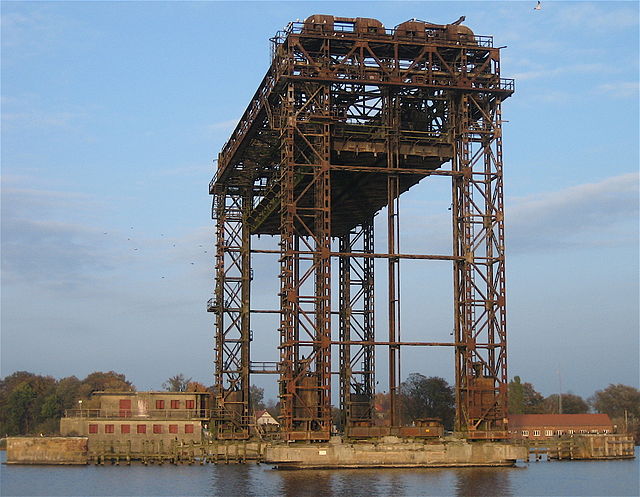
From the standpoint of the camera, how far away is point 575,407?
186 metres

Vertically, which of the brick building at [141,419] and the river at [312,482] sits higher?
the brick building at [141,419]

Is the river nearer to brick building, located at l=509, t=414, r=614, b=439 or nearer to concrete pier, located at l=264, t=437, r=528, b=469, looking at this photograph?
concrete pier, located at l=264, t=437, r=528, b=469

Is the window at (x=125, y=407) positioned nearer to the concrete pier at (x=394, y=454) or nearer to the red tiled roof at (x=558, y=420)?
the concrete pier at (x=394, y=454)

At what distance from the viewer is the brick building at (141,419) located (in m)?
82.6

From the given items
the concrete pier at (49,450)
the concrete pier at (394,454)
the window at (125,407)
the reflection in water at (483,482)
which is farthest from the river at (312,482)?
the window at (125,407)

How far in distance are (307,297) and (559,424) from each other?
9002 cm

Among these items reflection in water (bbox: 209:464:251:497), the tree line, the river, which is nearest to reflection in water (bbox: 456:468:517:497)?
the river

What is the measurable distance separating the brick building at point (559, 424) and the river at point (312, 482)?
67.2 metres

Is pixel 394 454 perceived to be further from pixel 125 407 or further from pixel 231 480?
pixel 125 407

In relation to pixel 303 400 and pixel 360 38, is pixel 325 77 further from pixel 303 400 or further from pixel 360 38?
pixel 303 400

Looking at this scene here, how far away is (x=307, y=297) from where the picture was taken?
63625 mm

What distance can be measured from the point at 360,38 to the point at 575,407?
133m

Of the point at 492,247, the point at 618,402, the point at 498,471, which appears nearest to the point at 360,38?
the point at 492,247

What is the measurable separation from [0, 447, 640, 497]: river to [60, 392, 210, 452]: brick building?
7667 mm
